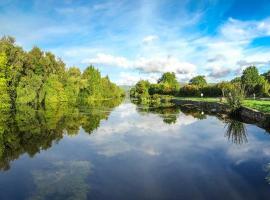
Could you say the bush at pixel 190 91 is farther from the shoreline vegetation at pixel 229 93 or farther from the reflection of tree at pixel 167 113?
the reflection of tree at pixel 167 113

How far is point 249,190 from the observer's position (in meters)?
11.0

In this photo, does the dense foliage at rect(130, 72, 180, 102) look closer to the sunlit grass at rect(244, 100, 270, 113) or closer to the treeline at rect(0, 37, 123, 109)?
the treeline at rect(0, 37, 123, 109)

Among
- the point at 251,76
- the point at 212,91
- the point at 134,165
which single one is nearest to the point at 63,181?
the point at 134,165

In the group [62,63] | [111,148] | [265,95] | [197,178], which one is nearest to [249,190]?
[197,178]

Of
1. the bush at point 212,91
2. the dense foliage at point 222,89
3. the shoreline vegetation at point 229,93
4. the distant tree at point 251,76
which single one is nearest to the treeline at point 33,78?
the shoreline vegetation at point 229,93

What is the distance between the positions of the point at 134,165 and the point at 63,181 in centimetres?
378

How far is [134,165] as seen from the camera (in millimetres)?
14656

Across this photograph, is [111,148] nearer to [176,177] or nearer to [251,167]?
[176,177]

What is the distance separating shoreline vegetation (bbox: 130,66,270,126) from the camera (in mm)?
37100

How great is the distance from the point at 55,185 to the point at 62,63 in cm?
7692

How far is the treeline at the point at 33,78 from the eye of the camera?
59787 millimetres

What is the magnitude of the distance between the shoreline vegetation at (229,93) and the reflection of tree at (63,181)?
1750 cm

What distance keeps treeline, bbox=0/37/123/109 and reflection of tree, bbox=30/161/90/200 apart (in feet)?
133

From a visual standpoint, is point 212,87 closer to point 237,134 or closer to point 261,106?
point 261,106
